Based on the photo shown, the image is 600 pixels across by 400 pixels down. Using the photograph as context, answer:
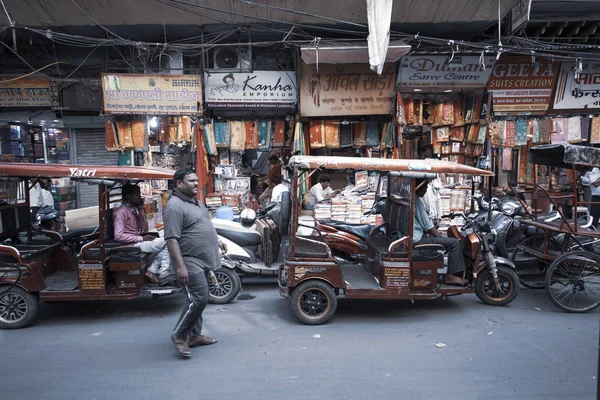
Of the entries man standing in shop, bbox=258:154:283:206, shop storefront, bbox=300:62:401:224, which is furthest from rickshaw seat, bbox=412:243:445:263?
man standing in shop, bbox=258:154:283:206

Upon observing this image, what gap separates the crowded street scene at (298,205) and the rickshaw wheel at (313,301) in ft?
0.08

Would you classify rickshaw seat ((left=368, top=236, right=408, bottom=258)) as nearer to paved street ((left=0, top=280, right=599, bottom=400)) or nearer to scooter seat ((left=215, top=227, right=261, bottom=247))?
paved street ((left=0, top=280, right=599, bottom=400))

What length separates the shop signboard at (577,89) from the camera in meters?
10.4

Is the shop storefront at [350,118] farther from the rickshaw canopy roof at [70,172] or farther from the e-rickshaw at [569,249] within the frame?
the rickshaw canopy roof at [70,172]

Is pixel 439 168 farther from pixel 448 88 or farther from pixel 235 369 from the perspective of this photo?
pixel 448 88

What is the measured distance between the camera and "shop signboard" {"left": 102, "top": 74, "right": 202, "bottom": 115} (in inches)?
373

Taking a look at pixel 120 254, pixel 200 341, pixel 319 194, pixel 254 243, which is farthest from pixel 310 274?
pixel 319 194

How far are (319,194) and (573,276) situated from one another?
17.5 feet

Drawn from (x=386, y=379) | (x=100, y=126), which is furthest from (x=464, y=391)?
(x=100, y=126)

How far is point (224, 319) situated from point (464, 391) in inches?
120

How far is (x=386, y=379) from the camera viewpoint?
3.73 meters

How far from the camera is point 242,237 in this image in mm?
6762

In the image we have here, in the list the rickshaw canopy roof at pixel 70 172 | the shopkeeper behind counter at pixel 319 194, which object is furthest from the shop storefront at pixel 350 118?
the rickshaw canopy roof at pixel 70 172

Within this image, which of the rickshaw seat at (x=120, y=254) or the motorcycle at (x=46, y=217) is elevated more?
the motorcycle at (x=46, y=217)
